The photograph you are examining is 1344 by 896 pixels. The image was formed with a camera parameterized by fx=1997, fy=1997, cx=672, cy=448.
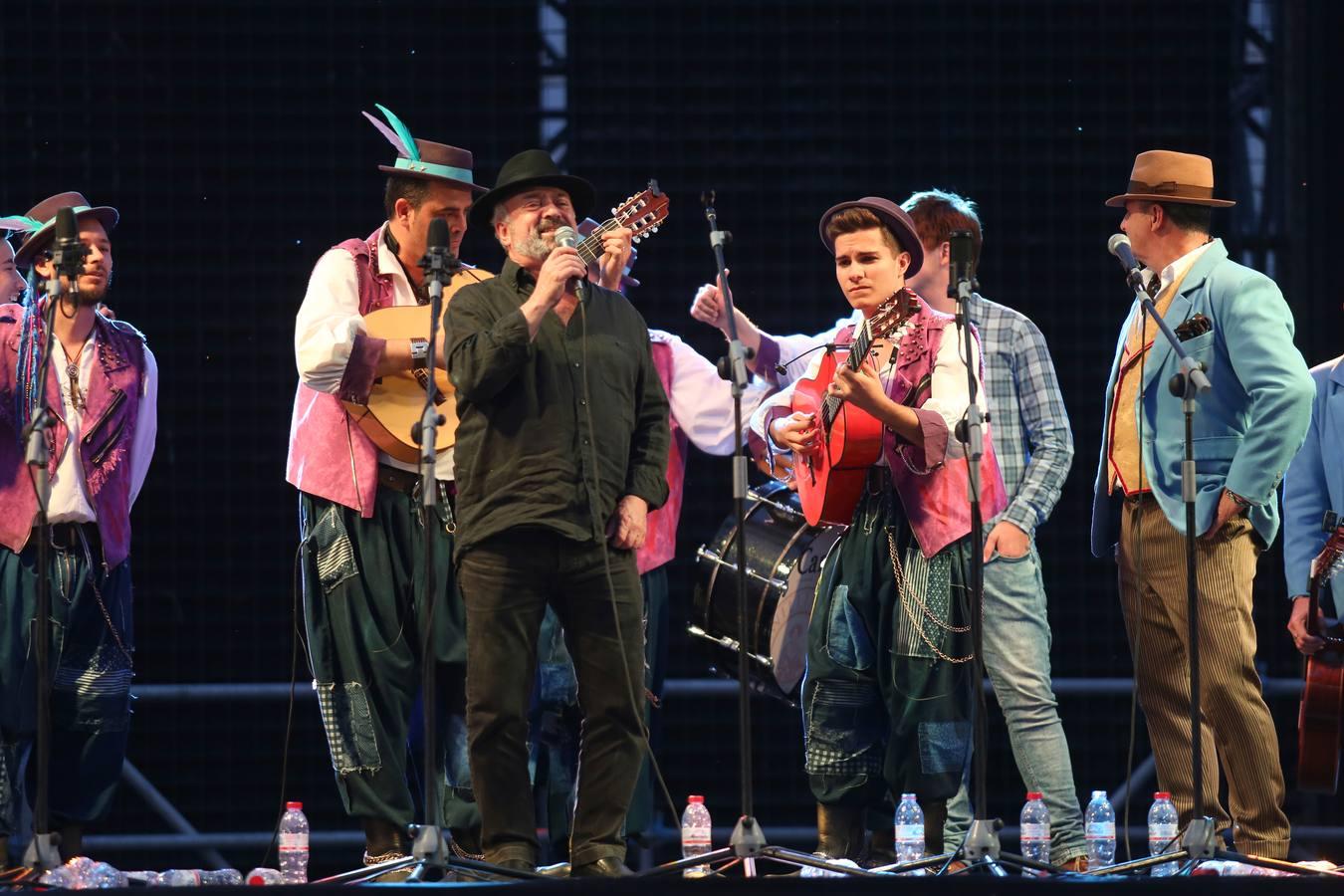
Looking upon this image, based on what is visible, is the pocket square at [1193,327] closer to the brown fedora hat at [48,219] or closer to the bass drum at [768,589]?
the bass drum at [768,589]

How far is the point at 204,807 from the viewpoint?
288 inches

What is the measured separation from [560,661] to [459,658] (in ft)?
1.52

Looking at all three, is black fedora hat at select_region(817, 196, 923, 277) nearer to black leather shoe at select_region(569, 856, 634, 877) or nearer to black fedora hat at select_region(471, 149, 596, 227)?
black fedora hat at select_region(471, 149, 596, 227)

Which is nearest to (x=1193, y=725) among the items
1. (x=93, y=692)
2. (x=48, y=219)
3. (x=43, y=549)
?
(x=43, y=549)

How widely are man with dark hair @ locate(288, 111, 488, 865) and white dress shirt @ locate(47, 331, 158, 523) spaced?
58cm

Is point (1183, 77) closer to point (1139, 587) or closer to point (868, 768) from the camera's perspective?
point (1139, 587)

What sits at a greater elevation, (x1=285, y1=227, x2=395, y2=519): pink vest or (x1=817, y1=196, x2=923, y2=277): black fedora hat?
(x1=817, y1=196, x2=923, y2=277): black fedora hat

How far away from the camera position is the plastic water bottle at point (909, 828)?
5133mm

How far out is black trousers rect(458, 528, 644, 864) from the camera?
460 cm

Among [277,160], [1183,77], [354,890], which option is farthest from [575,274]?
[1183,77]

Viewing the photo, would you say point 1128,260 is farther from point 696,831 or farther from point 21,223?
point 21,223

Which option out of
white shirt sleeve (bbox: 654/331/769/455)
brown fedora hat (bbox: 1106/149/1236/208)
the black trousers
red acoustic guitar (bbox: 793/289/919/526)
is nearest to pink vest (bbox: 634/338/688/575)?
white shirt sleeve (bbox: 654/331/769/455)

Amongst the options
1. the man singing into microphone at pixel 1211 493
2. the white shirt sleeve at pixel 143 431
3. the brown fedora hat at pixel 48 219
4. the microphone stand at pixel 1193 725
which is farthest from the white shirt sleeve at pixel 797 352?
the brown fedora hat at pixel 48 219

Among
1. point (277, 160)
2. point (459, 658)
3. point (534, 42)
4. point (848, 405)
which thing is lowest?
point (459, 658)
